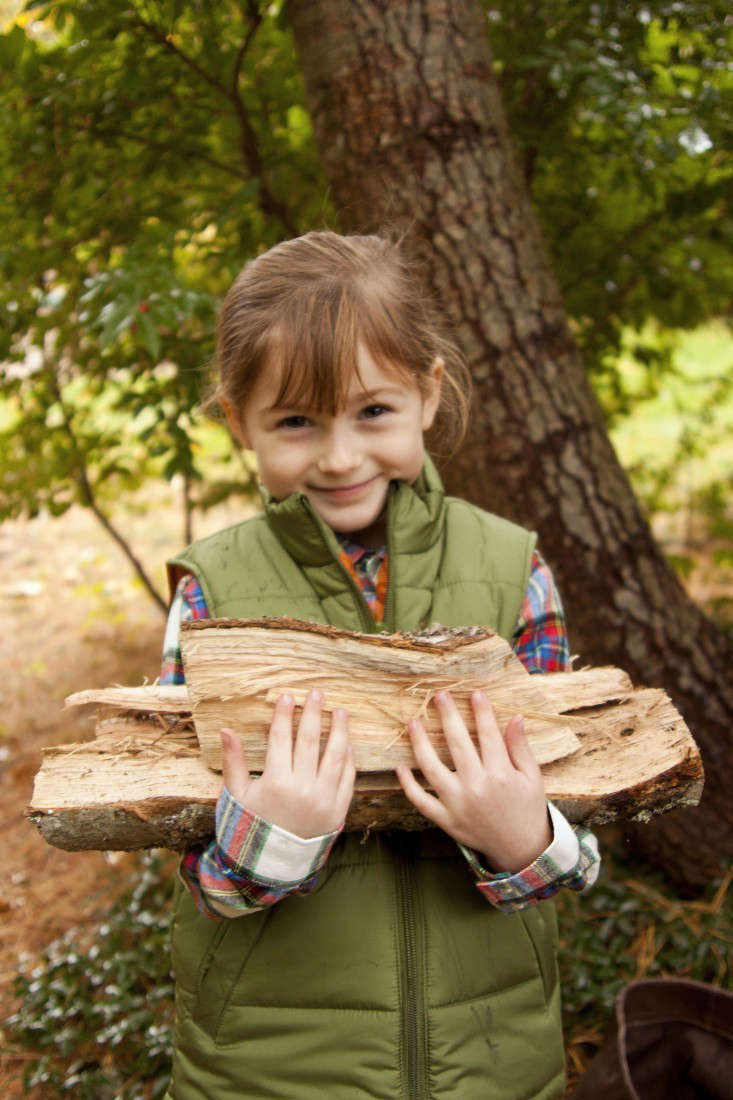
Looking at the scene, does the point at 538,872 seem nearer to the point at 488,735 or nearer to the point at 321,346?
the point at 488,735

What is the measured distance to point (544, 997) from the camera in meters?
1.82

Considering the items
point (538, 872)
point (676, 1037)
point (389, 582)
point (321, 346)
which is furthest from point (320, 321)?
point (676, 1037)

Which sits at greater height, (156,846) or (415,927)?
(156,846)

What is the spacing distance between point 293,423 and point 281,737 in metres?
0.65

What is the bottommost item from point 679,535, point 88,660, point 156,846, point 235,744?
point 679,535

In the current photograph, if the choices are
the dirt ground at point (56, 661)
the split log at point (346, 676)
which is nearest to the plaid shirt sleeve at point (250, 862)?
the split log at point (346, 676)

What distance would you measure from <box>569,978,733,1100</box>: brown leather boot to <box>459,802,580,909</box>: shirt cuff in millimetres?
869

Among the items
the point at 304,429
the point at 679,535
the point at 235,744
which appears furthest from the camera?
the point at 679,535

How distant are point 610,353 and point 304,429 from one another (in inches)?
94.3

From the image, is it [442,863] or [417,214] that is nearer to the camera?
[442,863]

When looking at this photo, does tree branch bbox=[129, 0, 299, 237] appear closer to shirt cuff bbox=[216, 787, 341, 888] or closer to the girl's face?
the girl's face

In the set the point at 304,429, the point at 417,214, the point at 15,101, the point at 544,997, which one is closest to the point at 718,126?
the point at 417,214

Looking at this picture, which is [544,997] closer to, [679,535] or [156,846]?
[156,846]

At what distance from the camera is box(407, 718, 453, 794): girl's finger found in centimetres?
→ 153
